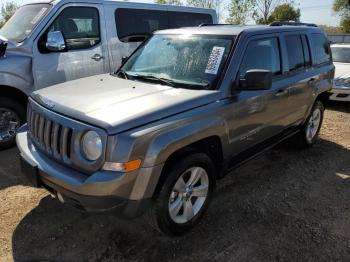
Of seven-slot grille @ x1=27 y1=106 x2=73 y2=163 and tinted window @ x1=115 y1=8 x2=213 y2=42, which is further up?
tinted window @ x1=115 y1=8 x2=213 y2=42

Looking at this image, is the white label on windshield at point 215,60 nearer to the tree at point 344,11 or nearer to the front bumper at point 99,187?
the front bumper at point 99,187

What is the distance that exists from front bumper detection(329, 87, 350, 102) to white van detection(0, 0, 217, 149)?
190 inches

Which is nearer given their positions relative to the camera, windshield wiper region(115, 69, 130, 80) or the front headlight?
the front headlight

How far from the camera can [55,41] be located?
518cm

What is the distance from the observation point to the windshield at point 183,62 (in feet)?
11.5

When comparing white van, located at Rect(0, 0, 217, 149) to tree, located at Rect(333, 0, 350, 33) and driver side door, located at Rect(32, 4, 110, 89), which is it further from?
tree, located at Rect(333, 0, 350, 33)

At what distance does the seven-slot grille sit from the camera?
9.14 ft

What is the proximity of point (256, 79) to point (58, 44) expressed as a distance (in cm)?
321

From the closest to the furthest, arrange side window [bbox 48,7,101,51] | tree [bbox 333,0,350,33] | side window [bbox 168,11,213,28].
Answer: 1. side window [bbox 48,7,101,51]
2. side window [bbox 168,11,213,28]
3. tree [bbox 333,0,350,33]

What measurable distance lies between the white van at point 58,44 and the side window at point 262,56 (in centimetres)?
290

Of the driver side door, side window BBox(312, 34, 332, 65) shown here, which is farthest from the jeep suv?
the driver side door

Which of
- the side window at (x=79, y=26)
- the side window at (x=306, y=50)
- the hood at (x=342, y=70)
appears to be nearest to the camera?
the side window at (x=306, y=50)

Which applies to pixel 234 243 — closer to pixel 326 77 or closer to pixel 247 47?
pixel 247 47

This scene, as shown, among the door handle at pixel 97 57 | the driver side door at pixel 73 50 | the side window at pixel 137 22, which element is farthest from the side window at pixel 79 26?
the side window at pixel 137 22
